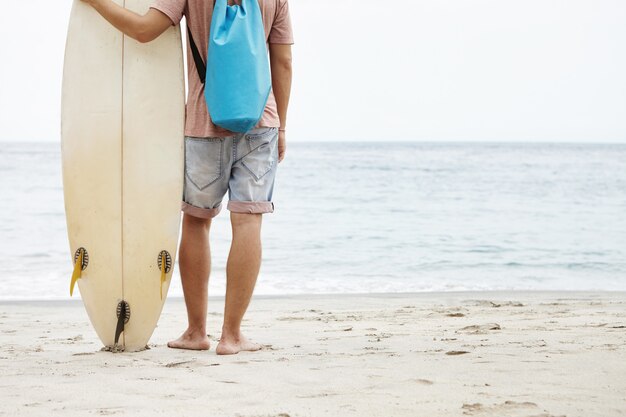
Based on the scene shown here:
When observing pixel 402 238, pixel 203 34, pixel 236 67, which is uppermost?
pixel 203 34

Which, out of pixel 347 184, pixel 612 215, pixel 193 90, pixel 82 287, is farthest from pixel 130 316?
pixel 347 184

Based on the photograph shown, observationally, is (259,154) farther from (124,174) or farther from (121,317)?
(121,317)

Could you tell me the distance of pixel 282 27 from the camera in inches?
128

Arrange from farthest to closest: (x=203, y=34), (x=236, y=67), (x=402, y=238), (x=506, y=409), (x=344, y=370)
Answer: (x=402, y=238), (x=203, y=34), (x=236, y=67), (x=344, y=370), (x=506, y=409)

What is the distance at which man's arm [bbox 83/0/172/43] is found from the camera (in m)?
3.07

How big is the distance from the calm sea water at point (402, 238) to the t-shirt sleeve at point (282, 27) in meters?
3.75

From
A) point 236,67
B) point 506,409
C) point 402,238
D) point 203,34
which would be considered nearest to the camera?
point 506,409

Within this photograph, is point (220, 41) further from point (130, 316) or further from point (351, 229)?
point (351, 229)

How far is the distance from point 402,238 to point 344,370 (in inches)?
329

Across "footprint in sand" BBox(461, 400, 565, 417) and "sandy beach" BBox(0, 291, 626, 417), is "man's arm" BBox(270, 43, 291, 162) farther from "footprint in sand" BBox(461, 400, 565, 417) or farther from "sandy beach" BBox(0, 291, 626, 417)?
"footprint in sand" BBox(461, 400, 565, 417)

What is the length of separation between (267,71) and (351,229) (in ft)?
29.8

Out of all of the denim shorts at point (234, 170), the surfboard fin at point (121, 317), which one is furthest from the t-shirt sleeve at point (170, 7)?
the surfboard fin at point (121, 317)

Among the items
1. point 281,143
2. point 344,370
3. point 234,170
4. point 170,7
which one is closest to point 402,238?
point 281,143

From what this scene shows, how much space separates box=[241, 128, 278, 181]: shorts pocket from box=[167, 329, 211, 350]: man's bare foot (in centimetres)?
67
